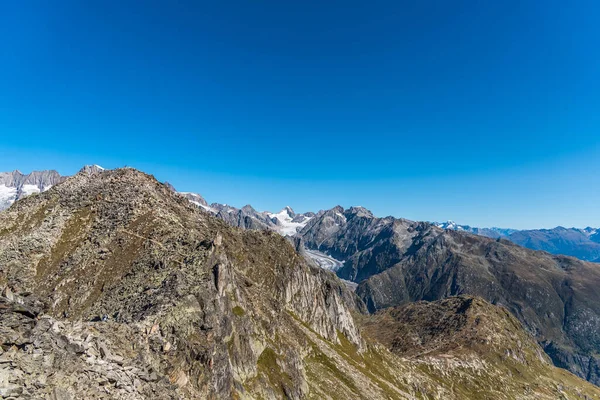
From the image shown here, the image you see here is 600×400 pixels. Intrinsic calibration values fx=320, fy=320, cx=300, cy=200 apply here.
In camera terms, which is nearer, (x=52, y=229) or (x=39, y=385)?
(x=39, y=385)

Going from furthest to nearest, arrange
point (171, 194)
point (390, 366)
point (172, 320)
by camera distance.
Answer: point (390, 366), point (171, 194), point (172, 320)

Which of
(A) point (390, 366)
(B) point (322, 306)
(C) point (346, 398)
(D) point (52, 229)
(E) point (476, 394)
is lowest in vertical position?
(E) point (476, 394)

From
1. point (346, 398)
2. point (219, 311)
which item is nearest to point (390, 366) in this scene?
point (346, 398)

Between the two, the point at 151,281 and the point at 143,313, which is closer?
the point at 143,313

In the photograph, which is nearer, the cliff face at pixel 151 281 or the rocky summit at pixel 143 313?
the rocky summit at pixel 143 313

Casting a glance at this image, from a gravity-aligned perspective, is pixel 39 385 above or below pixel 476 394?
above

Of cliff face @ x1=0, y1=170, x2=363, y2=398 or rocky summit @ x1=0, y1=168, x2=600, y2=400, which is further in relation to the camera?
cliff face @ x1=0, y1=170, x2=363, y2=398

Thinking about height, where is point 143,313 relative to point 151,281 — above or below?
below

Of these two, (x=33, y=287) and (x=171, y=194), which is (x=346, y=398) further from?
(x=171, y=194)
